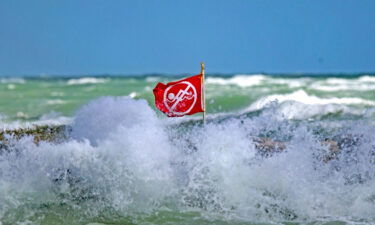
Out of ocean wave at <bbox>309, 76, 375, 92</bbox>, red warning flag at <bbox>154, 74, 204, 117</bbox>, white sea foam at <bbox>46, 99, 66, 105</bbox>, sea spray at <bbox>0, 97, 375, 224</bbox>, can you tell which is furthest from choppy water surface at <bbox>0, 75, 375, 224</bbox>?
ocean wave at <bbox>309, 76, 375, 92</bbox>

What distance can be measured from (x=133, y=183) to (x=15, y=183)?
150 cm

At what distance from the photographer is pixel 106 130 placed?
1065cm

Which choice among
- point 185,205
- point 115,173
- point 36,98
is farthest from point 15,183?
point 36,98

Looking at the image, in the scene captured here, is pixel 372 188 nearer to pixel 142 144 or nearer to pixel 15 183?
pixel 142 144

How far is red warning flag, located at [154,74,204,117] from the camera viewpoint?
416 inches

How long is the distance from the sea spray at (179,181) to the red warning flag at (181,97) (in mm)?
555

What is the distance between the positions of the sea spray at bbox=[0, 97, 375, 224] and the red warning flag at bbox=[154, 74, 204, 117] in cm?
55

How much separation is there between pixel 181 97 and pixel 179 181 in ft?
5.56

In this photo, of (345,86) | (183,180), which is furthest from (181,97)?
(345,86)

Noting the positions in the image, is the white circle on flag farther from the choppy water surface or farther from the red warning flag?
the choppy water surface

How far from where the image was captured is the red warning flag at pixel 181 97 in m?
10.6

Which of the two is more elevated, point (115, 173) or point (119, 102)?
point (119, 102)

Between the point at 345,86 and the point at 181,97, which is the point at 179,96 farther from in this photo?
the point at 345,86

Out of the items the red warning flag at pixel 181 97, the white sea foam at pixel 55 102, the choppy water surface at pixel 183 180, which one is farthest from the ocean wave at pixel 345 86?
the choppy water surface at pixel 183 180
